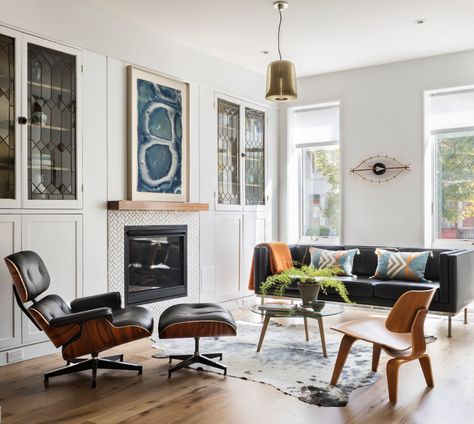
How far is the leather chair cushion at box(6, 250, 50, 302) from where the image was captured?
11.6ft

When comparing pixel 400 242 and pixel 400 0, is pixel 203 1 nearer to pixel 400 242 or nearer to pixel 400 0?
pixel 400 0

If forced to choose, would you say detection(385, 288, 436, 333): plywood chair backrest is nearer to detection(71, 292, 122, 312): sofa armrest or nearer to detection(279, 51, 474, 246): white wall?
detection(71, 292, 122, 312): sofa armrest

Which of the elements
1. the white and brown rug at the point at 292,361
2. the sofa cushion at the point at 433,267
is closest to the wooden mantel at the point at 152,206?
the white and brown rug at the point at 292,361

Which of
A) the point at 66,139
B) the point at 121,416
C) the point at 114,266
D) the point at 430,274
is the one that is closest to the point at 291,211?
the point at 430,274

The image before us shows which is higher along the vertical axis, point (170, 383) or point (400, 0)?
point (400, 0)

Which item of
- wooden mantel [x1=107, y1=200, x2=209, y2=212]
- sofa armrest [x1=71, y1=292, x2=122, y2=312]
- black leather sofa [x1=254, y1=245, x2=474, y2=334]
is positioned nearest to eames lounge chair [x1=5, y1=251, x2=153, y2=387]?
sofa armrest [x1=71, y1=292, x2=122, y2=312]

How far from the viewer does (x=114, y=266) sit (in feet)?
16.0

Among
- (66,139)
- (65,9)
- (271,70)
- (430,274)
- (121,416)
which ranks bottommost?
(121,416)

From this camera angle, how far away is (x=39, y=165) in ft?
14.0

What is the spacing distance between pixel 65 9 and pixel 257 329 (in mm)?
3253

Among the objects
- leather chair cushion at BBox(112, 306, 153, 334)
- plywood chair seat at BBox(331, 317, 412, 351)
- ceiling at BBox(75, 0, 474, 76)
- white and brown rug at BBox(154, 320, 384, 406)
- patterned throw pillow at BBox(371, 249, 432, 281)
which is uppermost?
ceiling at BBox(75, 0, 474, 76)

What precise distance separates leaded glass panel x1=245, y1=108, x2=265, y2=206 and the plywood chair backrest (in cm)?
332

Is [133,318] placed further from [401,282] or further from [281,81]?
[401,282]

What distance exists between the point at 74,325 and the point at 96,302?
0.59 metres
